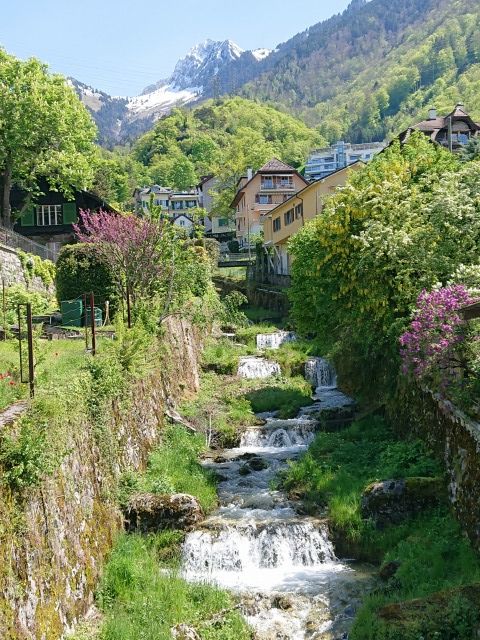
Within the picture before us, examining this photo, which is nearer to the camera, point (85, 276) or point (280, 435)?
point (280, 435)

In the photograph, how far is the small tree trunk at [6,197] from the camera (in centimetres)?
4550

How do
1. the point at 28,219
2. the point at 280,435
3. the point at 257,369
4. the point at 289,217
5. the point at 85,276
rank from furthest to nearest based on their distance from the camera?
1. the point at 289,217
2. the point at 28,219
3. the point at 257,369
4. the point at 85,276
5. the point at 280,435

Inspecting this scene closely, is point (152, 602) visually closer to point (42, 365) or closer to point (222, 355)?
point (42, 365)

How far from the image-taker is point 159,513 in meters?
17.1

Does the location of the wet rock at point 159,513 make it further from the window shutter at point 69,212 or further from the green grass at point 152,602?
the window shutter at point 69,212

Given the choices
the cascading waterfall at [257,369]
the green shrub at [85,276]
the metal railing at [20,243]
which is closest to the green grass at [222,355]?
the cascading waterfall at [257,369]

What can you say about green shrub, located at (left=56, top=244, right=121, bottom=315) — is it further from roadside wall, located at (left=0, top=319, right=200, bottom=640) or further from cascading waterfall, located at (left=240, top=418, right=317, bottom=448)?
roadside wall, located at (left=0, top=319, right=200, bottom=640)

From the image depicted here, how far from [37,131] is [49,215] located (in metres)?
10.2

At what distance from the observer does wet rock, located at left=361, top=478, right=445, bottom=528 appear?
54.8 ft

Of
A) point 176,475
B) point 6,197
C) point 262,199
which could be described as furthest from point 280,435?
point 262,199

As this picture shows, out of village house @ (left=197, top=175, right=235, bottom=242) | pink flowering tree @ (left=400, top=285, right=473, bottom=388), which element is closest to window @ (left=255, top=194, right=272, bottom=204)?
village house @ (left=197, top=175, right=235, bottom=242)

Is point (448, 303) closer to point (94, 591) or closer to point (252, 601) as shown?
point (252, 601)

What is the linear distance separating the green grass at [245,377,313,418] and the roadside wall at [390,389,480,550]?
7850 mm

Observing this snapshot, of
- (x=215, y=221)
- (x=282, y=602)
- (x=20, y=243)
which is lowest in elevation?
(x=282, y=602)
